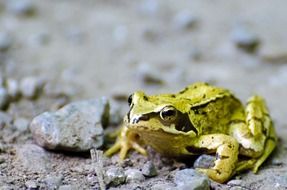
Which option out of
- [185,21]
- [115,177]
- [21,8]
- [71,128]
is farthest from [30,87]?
[185,21]

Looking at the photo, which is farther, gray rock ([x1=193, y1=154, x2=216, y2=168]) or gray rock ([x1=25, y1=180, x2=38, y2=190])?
gray rock ([x1=193, y1=154, x2=216, y2=168])

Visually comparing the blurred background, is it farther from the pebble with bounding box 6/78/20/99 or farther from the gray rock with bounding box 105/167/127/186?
the gray rock with bounding box 105/167/127/186

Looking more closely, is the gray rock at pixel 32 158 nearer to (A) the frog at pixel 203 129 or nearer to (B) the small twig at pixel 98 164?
(B) the small twig at pixel 98 164

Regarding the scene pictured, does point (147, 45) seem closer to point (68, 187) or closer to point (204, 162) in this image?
point (204, 162)

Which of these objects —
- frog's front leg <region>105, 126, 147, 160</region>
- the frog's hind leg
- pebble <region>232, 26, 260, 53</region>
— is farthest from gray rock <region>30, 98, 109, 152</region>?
pebble <region>232, 26, 260, 53</region>

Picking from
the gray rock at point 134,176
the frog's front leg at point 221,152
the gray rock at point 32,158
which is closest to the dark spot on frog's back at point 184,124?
the frog's front leg at point 221,152
